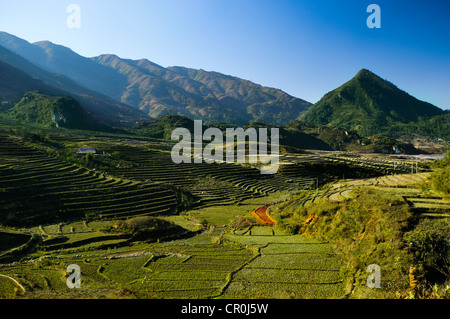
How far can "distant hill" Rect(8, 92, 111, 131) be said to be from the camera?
11274 cm

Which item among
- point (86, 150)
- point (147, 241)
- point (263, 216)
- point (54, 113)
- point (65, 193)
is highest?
point (54, 113)

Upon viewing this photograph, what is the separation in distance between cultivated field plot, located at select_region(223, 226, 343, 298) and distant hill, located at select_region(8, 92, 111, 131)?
11151cm

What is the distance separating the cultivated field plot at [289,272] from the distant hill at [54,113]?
366 ft

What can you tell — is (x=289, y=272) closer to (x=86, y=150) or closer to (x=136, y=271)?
(x=136, y=271)

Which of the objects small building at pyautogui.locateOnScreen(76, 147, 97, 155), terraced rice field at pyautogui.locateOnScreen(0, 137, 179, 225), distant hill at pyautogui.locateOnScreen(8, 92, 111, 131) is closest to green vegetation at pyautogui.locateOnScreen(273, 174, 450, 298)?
terraced rice field at pyautogui.locateOnScreen(0, 137, 179, 225)

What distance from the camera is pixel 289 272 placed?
52.8 feet

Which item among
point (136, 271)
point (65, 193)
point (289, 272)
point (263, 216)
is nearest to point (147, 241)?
point (136, 271)

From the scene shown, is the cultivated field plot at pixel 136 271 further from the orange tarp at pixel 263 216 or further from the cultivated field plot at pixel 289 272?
the orange tarp at pixel 263 216

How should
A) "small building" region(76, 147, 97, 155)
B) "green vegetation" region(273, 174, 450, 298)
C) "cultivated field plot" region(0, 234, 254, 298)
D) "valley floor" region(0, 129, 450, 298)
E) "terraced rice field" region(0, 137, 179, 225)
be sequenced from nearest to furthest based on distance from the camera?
"green vegetation" region(273, 174, 450, 298), "cultivated field plot" region(0, 234, 254, 298), "valley floor" region(0, 129, 450, 298), "terraced rice field" region(0, 137, 179, 225), "small building" region(76, 147, 97, 155)

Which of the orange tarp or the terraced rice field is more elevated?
the terraced rice field

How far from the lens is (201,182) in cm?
4894

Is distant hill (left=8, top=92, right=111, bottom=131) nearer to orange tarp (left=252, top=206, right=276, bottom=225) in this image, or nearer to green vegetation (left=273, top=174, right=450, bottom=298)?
orange tarp (left=252, top=206, right=276, bottom=225)

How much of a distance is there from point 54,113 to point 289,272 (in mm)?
122900
